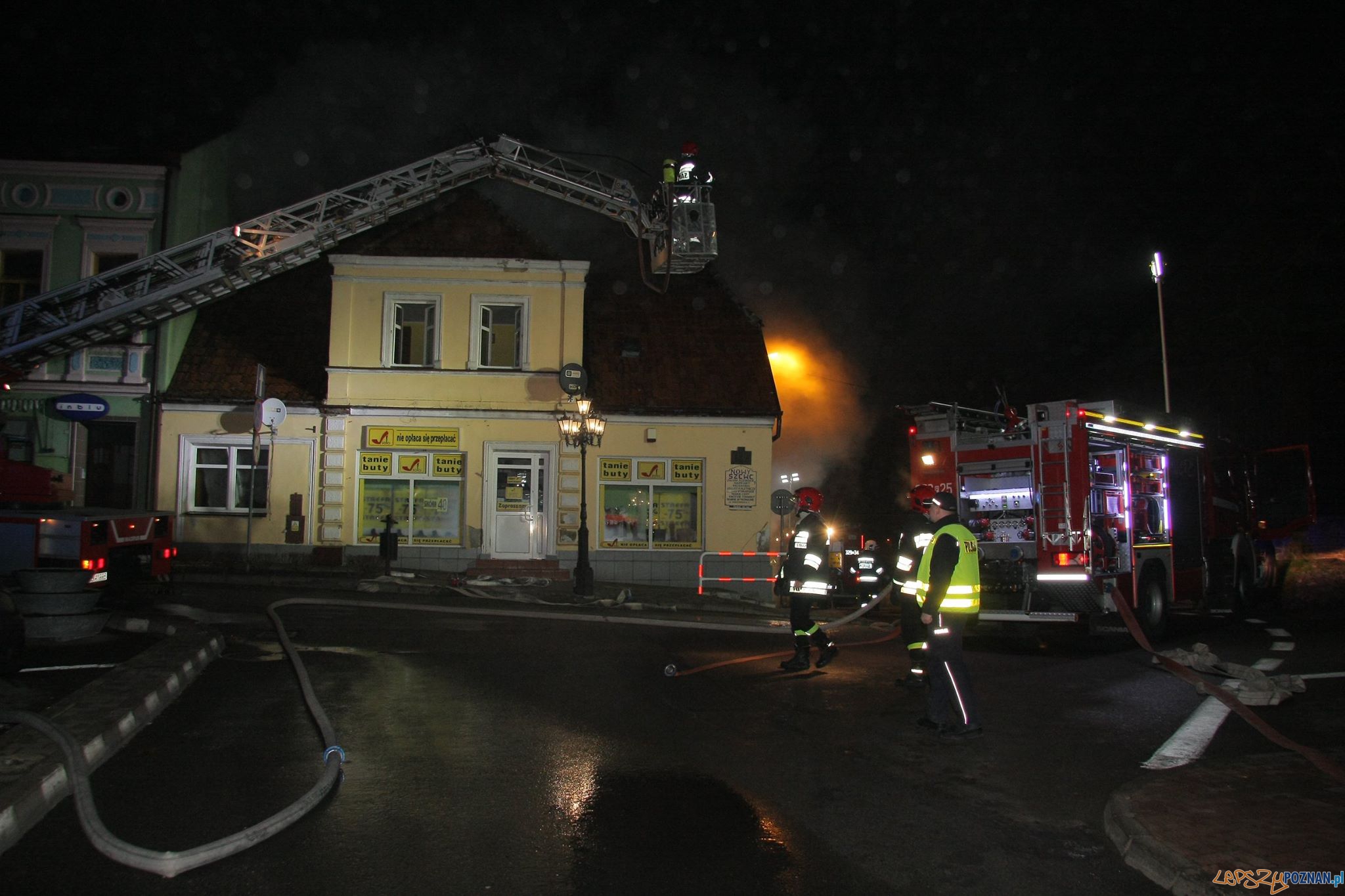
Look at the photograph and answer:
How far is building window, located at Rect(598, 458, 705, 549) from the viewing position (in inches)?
810

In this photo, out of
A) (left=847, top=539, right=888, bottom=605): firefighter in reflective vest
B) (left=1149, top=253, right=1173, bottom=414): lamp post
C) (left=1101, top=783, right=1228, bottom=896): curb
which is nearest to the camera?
(left=1101, top=783, right=1228, bottom=896): curb

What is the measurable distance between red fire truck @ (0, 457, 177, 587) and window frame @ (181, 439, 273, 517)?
23.9 ft

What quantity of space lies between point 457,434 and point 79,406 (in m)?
7.68

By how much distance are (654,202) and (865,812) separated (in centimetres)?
1583

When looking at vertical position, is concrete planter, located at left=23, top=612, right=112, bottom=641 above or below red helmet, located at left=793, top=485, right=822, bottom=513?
below

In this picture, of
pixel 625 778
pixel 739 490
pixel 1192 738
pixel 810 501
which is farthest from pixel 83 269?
pixel 1192 738

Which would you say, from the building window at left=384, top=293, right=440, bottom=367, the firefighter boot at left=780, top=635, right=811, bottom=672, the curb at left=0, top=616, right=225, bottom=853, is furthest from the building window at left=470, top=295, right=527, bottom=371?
the firefighter boot at left=780, top=635, right=811, bottom=672

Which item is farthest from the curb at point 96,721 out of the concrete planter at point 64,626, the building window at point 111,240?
the building window at point 111,240

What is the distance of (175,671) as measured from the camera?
25.2ft

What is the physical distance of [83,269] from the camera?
1962 centimetres

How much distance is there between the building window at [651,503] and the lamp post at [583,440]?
660mm

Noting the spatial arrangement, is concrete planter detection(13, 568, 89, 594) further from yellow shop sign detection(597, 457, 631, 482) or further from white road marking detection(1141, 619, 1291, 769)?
yellow shop sign detection(597, 457, 631, 482)

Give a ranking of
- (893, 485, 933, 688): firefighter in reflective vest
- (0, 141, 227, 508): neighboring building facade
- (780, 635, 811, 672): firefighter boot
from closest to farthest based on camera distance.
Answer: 1. (893, 485, 933, 688): firefighter in reflective vest
2. (780, 635, 811, 672): firefighter boot
3. (0, 141, 227, 508): neighboring building facade

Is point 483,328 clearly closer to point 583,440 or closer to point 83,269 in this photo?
point 583,440
